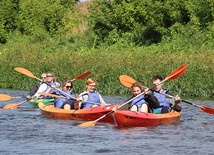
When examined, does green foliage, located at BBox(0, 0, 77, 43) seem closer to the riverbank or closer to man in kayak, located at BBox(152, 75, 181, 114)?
the riverbank

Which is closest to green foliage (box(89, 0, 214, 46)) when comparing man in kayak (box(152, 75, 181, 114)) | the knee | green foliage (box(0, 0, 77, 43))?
green foliage (box(0, 0, 77, 43))

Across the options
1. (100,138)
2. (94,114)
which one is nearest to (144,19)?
(94,114)

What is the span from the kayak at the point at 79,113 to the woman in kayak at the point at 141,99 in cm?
45

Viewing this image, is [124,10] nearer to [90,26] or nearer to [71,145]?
[90,26]

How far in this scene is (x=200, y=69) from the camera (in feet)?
69.7

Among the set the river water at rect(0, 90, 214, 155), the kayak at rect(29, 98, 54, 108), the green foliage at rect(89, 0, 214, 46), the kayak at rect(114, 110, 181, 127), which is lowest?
the river water at rect(0, 90, 214, 155)

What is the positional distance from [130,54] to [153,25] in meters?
6.53

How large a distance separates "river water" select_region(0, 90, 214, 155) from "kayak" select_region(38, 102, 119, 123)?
17 centimetres

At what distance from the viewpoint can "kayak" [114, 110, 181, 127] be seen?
13.4 metres

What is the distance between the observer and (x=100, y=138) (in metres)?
12.5

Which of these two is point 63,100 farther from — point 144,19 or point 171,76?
point 144,19

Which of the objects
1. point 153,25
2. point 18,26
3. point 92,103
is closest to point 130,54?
point 153,25

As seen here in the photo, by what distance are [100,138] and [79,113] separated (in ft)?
7.39

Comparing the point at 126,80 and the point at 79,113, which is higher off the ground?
the point at 126,80
